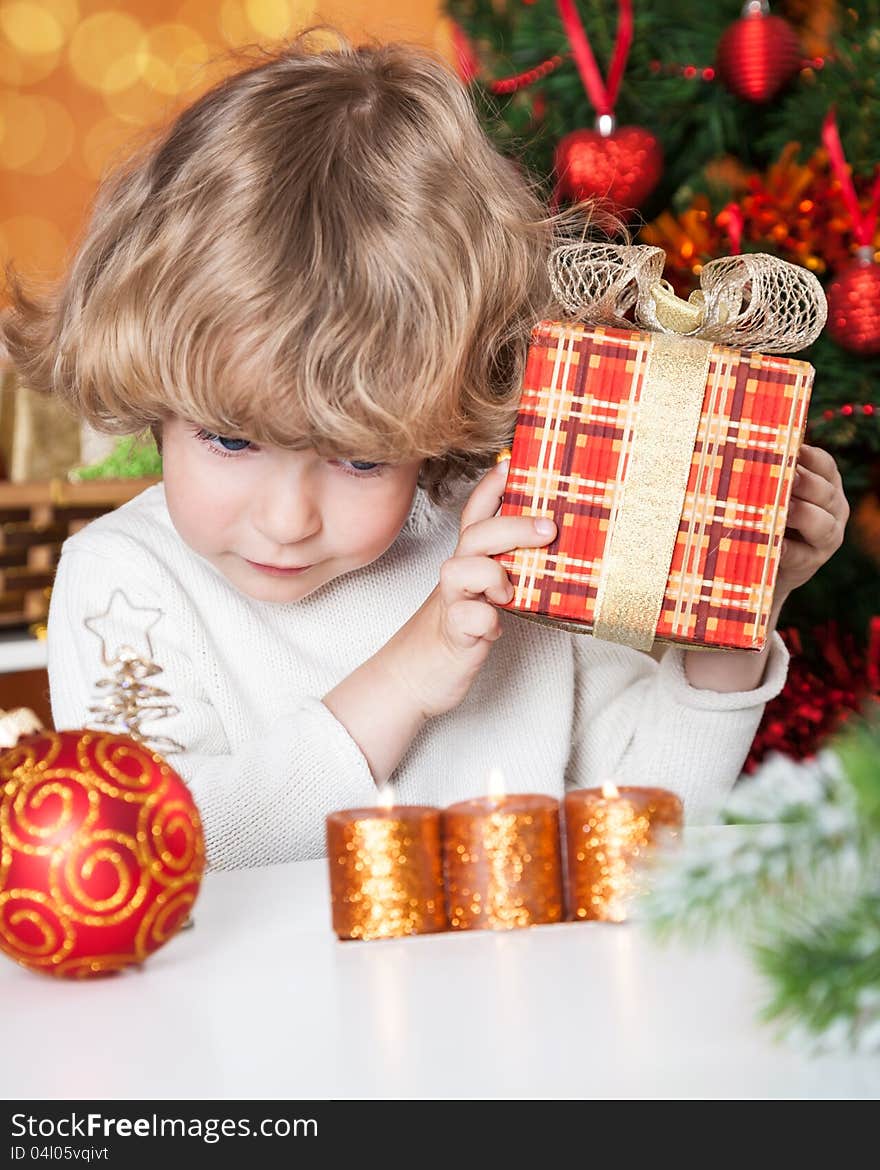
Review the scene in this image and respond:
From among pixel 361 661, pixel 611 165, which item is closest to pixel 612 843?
pixel 361 661

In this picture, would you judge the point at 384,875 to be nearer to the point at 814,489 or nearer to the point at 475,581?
the point at 475,581

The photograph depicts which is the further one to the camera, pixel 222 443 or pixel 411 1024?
pixel 222 443

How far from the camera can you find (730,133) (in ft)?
5.24

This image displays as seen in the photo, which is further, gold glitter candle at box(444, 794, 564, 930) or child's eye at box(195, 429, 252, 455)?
child's eye at box(195, 429, 252, 455)

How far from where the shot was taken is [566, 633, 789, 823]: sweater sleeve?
1100mm

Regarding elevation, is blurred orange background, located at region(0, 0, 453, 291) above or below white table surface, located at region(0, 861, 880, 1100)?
above

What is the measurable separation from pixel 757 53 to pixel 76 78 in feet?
6.83

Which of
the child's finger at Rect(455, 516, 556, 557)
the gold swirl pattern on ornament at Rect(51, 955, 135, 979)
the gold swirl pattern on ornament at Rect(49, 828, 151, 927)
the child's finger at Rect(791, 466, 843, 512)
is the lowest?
the gold swirl pattern on ornament at Rect(51, 955, 135, 979)

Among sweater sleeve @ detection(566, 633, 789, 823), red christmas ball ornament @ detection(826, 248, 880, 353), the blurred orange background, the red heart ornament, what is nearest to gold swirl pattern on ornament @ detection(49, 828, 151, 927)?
sweater sleeve @ detection(566, 633, 789, 823)

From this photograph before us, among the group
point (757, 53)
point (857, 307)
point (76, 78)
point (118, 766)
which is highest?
point (76, 78)

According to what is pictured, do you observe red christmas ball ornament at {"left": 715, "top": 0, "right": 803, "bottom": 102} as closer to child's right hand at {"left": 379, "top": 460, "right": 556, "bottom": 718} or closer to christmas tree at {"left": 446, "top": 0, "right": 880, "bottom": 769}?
christmas tree at {"left": 446, "top": 0, "right": 880, "bottom": 769}

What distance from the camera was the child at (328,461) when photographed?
89cm

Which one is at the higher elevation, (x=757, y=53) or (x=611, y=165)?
(x=757, y=53)
